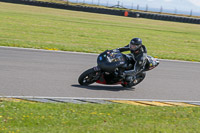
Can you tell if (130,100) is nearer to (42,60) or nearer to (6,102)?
(6,102)

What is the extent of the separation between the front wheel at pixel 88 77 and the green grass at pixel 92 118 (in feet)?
6.00

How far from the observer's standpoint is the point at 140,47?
9750 mm

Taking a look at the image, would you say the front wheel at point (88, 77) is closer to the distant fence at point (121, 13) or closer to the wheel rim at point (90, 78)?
the wheel rim at point (90, 78)

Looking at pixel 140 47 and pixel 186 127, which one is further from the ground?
pixel 140 47

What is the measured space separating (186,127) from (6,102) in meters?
3.22

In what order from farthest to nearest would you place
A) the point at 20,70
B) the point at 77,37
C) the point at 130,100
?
the point at 77,37 → the point at 20,70 → the point at 130,100

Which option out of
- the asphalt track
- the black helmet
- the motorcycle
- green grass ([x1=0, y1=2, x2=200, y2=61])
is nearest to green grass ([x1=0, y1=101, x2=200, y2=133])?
the asphalt track

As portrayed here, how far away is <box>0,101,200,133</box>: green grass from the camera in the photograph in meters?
5.82

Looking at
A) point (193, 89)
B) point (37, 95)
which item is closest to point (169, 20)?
point (193, 89)

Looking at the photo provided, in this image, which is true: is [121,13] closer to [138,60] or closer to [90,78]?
[138,60]

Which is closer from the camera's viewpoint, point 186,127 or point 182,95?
point 186,127

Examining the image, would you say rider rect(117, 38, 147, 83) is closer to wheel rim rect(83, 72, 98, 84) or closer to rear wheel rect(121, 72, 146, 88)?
rear wheel rect(121, 72, 146, 88)

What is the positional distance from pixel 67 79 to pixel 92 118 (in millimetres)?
3822

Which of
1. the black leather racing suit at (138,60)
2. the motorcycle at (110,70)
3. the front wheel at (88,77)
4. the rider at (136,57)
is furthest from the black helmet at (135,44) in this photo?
the front wheel at (88,77)
